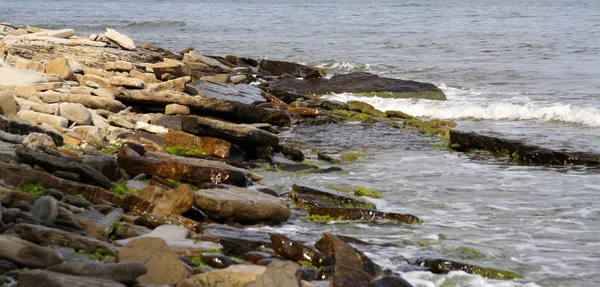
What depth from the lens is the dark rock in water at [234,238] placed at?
7266mm

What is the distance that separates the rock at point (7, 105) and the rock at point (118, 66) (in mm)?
5439

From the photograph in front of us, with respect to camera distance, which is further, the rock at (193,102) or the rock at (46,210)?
the rock at (193,102)

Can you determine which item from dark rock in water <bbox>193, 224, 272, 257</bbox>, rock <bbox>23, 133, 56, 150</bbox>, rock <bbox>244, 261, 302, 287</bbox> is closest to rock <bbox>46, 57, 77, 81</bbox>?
rock <bbox>23, 133, 56, 150</bbox>

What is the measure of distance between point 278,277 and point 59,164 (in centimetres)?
384

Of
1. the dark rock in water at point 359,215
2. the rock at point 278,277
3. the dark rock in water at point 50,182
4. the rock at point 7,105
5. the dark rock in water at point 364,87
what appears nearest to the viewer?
the rock at point 278,277

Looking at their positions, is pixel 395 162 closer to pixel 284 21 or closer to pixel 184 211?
pixel 184 211

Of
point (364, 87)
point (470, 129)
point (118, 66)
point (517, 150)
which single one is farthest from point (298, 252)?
point (364, 87)

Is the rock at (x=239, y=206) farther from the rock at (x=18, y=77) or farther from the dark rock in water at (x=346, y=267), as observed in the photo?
the rock at (x=18, y=77)

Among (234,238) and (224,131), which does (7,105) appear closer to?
(224,131)

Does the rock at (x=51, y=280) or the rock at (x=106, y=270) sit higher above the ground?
the rock at (x=51, y=280)

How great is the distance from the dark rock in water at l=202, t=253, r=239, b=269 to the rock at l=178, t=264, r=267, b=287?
810 millimetres

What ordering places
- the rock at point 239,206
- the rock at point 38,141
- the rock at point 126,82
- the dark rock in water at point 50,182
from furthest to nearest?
the rock at point 126,82 → the rock at point 38,141 → the rock at point 239,206 → the dark rock in water at point 50,182

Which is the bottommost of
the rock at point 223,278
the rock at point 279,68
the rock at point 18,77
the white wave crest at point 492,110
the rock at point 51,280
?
the rock at point 279,68

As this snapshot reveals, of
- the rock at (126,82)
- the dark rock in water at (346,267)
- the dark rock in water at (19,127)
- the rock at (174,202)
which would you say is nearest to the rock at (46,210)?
the rock at (174,202)
